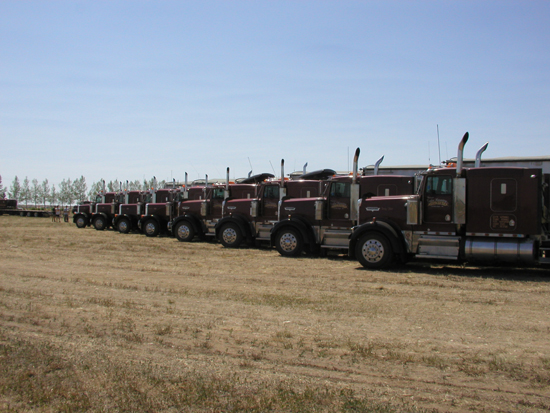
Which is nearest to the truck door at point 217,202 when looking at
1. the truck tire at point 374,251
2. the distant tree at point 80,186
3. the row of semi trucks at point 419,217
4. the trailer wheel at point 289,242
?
the row of semi trucks at point 419,217

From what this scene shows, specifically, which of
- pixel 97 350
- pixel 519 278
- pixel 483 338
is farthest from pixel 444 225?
pixel 97 350

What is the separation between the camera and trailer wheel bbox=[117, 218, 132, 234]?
26.9 metres

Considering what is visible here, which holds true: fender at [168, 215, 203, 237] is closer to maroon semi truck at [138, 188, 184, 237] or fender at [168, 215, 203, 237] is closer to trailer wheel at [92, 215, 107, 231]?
maroon semi truck at [138, 188, 184, 237]

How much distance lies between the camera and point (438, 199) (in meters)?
12.0

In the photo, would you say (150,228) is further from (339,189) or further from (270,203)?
(339,189)

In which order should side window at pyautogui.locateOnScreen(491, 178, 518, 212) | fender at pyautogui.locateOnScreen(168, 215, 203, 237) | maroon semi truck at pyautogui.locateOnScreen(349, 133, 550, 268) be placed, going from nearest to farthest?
maroon semi truck at pyautogui.locateOnScreen(349, 133, 550, 268)
side window at pyautogui.locateOnScreen(491, 178, 518, 212)
fender at pyautogui.locateOnScreen(168, 215, 203, 237)

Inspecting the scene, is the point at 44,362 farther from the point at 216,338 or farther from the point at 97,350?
the point at 216,338

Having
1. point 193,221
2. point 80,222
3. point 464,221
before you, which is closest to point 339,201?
point 464,221

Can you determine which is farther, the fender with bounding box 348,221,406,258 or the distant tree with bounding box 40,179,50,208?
the distant tree with bounding box 40,179,50,208

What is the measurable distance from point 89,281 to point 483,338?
763cm

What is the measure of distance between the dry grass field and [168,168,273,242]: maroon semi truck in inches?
373

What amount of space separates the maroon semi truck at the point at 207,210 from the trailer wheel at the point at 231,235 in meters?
1.95

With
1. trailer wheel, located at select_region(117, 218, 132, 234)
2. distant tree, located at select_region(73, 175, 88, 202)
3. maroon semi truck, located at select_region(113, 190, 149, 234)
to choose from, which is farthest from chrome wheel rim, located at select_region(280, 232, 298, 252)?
distant tree, located at select_region(73, 175, 88, 202)

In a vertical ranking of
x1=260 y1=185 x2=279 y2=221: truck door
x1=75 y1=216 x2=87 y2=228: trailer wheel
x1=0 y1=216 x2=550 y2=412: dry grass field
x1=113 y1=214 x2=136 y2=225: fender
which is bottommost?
x1=0 y1=216 x2=550 y2=412: dry grass field
